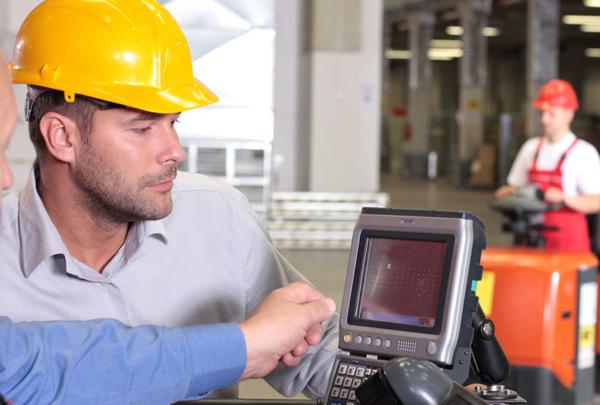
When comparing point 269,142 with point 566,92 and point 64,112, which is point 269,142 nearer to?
point 566,92

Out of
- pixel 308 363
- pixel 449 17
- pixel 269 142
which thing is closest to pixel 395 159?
pixel 449 17

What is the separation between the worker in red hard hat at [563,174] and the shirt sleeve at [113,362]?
16.3ft

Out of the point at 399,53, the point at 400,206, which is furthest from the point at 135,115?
the point at 399,53

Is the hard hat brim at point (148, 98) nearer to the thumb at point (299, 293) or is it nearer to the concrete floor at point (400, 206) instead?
the thumb at point (299, 293)

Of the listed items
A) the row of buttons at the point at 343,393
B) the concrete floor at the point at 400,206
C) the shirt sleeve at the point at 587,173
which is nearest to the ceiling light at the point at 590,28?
the concrete floor at the point at 400,206

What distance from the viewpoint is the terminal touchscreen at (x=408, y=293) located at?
64.1 inches

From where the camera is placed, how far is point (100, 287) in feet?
6.98

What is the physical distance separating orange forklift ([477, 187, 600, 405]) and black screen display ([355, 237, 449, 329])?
12.3 feet

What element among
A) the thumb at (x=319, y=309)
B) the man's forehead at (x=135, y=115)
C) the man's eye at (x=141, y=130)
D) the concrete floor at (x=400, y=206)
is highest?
the man's forehead at (x=135, y=115)

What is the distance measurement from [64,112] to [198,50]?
9.90 m

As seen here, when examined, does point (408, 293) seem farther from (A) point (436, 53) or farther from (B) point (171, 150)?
(A) point (436, 53)

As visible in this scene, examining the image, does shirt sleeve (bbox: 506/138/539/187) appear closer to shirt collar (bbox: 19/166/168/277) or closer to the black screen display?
shirt collar (bbox: 19/166/168/277)

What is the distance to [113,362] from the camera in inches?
62.9

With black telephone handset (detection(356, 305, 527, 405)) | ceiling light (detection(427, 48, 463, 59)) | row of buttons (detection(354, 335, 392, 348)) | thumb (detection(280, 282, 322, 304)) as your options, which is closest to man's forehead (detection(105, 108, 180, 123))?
thumb (detection(280, 282, 322, 304))
